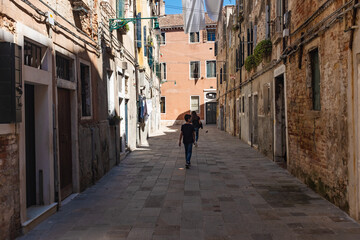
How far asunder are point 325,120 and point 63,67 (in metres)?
4.90

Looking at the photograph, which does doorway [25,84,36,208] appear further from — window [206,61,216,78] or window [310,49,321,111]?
window [206,61,216,78]

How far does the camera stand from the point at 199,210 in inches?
222

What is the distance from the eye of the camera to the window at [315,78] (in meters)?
6.94

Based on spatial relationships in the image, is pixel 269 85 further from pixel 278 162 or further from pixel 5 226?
pixel 5 226

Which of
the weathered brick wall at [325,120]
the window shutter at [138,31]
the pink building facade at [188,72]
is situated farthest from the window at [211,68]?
the weathered brick wall at [325,120]

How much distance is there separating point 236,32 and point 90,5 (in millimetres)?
12479

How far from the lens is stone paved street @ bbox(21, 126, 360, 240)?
15.0ft

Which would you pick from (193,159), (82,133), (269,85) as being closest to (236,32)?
(269,85)

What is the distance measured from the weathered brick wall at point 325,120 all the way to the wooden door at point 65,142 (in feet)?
15.6

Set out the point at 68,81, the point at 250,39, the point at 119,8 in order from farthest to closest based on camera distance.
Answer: the point at 250,39 → the point at 119,8 → the point at 68,81

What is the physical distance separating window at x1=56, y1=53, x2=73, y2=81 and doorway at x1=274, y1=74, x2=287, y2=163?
6256 mm

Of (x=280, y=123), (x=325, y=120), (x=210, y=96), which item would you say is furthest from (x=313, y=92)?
(x=210, y=96)

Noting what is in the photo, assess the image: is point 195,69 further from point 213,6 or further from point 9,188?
point 9,188

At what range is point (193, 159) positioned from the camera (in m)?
11.7
